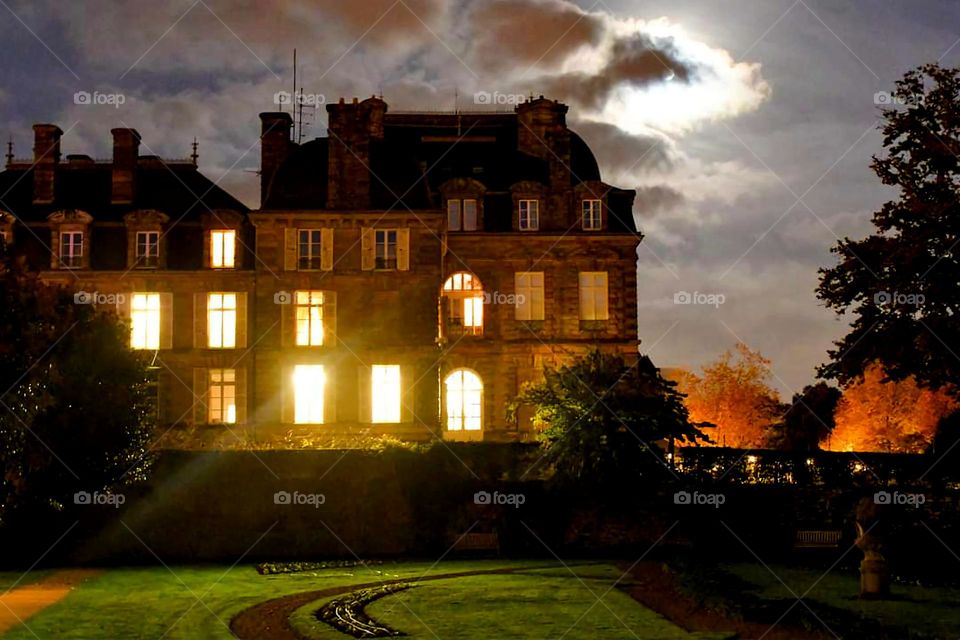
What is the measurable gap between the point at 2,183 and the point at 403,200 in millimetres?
17619

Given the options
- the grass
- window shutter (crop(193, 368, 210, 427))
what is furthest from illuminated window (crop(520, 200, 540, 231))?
the grass

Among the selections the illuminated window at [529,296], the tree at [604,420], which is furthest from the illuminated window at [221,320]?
the tree at [604,420]

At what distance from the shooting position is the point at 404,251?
4703 cm

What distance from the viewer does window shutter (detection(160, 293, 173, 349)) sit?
48.6 meters

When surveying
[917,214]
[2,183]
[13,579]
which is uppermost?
[2,183]

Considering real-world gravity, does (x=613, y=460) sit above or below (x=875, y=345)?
below

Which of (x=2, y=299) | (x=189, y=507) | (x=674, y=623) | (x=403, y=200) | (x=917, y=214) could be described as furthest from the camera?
(x=403, y=200)

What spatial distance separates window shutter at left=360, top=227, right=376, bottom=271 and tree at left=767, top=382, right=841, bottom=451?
29206mm

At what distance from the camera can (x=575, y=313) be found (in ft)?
172

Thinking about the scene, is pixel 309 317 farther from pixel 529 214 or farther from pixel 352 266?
pixel 529 214

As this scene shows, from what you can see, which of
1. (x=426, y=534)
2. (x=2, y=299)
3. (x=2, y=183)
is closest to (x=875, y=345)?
(x=426, y=534)

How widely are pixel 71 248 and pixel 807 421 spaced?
130 ft

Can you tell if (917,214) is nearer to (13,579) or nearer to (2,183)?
(13,579)

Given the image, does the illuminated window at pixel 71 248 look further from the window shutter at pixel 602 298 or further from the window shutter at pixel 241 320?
the window shutter at pixel 602 298
